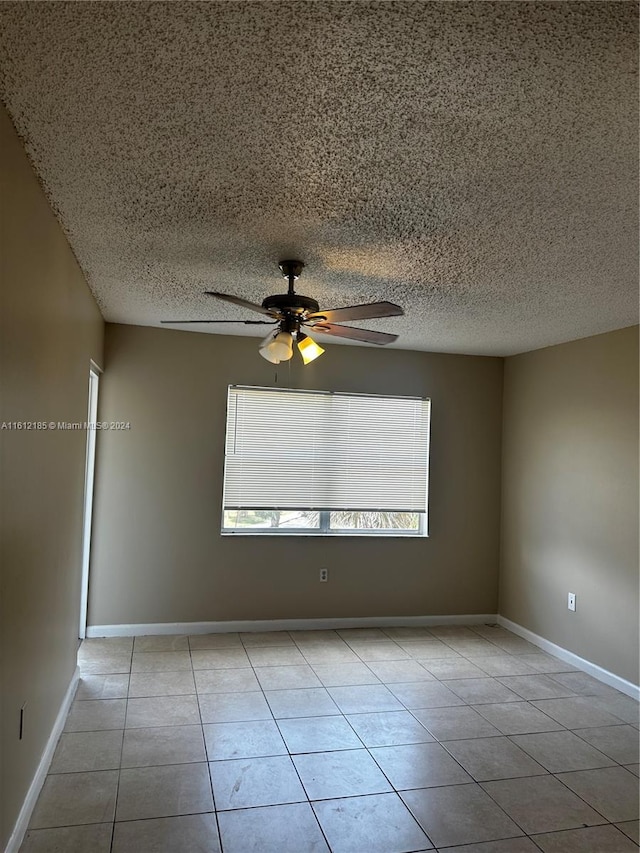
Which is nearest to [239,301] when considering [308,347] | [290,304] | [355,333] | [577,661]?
[290,304]

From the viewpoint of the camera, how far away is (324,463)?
511 cm

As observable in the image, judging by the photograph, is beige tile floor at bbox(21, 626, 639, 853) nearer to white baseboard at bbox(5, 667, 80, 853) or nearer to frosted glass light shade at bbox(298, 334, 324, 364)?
white baseboard at bbox(5, 667, 80, 853)

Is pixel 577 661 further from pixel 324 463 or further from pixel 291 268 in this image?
pixel 291 268

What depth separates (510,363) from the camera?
5.43 meters

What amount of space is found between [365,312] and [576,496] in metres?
2.68

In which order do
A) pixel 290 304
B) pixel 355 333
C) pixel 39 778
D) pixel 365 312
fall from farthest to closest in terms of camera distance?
pixel 355 333 → pixel 290 304 → pixel 365 312 → pixel 39 778

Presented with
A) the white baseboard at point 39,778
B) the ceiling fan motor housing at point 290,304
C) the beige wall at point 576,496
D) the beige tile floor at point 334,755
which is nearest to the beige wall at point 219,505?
the beige wall at point 576,496

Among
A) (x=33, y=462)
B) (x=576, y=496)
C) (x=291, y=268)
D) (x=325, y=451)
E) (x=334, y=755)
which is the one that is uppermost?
(x=291, y=268)

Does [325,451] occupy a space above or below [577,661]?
above

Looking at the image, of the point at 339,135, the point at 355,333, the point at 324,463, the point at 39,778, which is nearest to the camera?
the point at 339,135

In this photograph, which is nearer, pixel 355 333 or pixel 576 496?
pixel 355 333

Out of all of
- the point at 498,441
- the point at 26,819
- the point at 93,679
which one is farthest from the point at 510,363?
the point at 26,819

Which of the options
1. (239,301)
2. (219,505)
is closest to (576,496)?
(219,505)

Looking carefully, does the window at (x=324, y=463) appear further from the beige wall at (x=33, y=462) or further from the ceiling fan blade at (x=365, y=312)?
the ceiling fan blade at (x=365, y=312)
